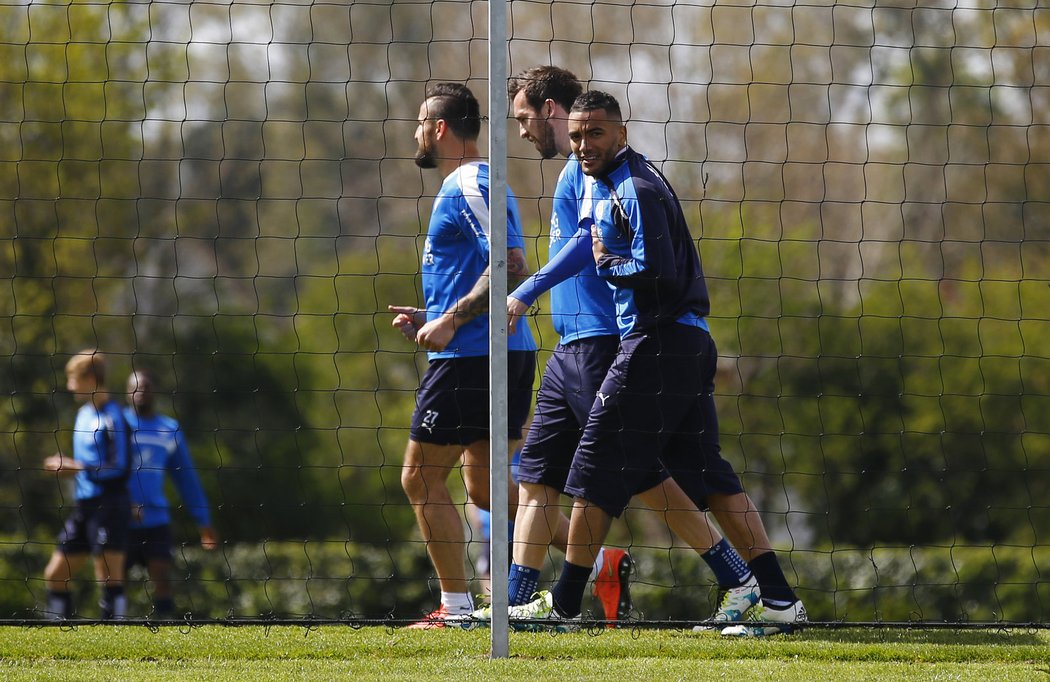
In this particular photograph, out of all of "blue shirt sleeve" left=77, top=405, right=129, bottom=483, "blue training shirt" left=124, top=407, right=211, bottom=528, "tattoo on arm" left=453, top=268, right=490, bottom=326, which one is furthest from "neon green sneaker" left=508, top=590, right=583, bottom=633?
"blue training shirt" left=124, top=407, right=211, bottom=528

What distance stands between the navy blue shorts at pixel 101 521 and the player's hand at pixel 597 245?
4.60 meters

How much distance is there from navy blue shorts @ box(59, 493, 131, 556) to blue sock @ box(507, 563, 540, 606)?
407 centimetres

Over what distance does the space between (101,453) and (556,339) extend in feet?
16.7

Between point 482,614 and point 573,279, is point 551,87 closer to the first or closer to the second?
point 573,279

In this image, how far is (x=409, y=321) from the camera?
5.46 m

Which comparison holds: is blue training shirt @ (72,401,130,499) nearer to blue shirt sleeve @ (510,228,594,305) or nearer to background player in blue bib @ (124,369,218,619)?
background player in blue bib @ (124,369,218,619)

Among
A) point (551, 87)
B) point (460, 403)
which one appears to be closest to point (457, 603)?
point (460, 403)

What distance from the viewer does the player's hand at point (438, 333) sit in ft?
16.8

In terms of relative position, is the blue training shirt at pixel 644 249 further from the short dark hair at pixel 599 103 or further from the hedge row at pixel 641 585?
the hedge row at pixel 641 585

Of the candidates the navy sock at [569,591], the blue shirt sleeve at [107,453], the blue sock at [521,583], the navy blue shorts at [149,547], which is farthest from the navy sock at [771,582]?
the navy blue shorts at [149,547]

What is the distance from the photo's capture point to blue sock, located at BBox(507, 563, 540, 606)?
16.7ft

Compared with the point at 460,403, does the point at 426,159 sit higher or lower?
higher

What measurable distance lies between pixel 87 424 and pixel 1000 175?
18.5 m

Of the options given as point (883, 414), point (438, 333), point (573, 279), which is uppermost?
point (573, 279)
